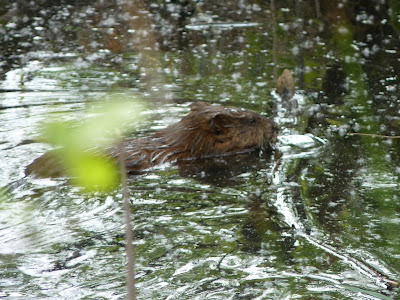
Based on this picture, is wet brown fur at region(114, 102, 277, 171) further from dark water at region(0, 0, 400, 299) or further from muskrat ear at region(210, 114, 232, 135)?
dark water at region(0, 0, 400, 299)

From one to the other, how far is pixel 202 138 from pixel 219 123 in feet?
0.74

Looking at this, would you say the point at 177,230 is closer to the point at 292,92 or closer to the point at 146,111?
the point at 146,111

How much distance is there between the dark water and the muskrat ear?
0.27 m

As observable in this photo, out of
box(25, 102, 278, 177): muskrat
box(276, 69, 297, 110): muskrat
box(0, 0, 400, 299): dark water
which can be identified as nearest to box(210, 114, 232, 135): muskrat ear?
box(25, 102, 278, 177): muskrat

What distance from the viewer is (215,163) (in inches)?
220

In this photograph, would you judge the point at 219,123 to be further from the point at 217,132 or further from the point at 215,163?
the point at 215,163

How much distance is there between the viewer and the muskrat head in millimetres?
5613

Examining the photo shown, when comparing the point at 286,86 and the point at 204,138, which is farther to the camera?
the point at 286,86

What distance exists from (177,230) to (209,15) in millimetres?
6386

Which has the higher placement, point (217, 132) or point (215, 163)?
point (217, 132)

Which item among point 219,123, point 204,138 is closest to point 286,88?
point 219,123

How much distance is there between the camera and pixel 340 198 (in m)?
4.80

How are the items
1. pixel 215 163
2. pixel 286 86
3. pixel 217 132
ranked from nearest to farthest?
pixel 215 163 < pixel 217 132 < pixel 286 86

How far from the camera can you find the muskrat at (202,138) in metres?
5.37
